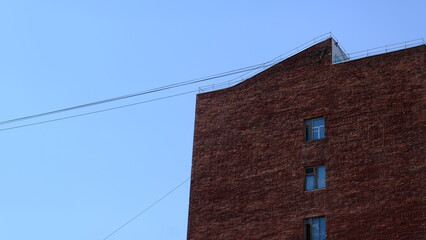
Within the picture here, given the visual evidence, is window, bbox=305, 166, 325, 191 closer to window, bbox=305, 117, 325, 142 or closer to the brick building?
the brick building

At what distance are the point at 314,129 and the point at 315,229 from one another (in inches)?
218

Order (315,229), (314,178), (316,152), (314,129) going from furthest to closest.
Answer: (314,129), (316,152), (314,178), (315,229)

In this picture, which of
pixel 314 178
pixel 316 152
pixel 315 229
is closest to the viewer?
pixel 315 229

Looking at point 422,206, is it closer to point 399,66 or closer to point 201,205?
point 399,66

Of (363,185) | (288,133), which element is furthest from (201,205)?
(363,185)

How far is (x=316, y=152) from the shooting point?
52.2 m

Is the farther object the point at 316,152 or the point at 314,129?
the point at 314,129

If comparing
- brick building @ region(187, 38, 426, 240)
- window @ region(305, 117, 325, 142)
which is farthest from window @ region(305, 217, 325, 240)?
window @ region(305, 117, 325, 142)

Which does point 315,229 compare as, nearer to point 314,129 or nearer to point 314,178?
point 314,178

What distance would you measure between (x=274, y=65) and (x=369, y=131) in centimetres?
761

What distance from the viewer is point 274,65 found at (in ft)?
184

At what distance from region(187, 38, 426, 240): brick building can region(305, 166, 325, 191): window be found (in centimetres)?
6

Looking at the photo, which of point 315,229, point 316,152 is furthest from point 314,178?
point 315,229

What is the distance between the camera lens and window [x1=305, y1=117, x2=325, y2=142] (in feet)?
173
